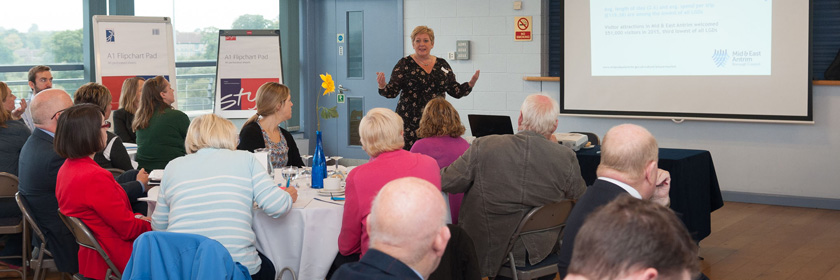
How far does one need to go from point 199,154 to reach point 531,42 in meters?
5.12

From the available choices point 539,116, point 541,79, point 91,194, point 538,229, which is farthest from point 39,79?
point 538,229

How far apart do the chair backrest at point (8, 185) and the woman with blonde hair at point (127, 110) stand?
1.71 meters

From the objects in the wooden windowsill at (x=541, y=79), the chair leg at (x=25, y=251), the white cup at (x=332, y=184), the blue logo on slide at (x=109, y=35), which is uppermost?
the blue logo on slide at (x=109, y=35)

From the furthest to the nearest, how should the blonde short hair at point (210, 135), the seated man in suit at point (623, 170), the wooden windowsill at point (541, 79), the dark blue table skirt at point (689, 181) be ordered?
1. the wooden windowsill at point (541, 79)
2. the dark blue table skirt at point (689, 181)
3. the blonde short hair at point (210, 135)
4. the seated man in suit at point (623, 170)

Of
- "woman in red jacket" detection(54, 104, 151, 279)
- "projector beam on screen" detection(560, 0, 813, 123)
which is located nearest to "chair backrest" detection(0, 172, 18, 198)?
"woman in red jacket" detection(54, 104, 151, 279)

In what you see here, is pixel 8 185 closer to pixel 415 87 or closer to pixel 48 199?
pixel 48 199

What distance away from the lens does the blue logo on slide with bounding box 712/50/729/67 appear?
682 cm

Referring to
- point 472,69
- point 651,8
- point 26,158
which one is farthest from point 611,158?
point 472,69

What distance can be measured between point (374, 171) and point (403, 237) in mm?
1388

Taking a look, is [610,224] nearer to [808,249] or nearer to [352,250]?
[352,250]

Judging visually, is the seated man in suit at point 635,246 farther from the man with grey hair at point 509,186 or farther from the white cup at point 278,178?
the white cup at point 278,178

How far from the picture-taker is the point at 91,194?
337 centimetres

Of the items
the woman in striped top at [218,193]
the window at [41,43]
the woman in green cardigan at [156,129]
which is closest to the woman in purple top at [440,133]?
the woman in striped top at [218,193]

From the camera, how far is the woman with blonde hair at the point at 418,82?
6.20 meters
